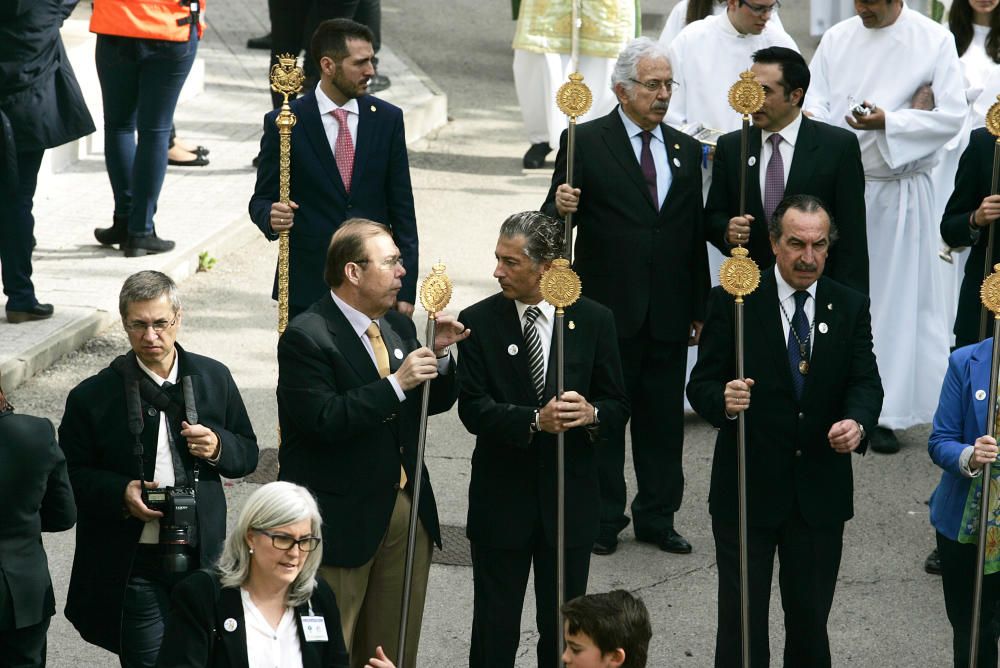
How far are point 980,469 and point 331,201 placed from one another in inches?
124

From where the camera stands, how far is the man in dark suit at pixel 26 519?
526cm

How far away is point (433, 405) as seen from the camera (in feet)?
19.5

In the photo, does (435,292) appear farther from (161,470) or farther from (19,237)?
(19,237)

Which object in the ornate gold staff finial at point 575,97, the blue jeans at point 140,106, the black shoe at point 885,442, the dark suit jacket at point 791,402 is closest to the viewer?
the dark suit jacket at point 791,402

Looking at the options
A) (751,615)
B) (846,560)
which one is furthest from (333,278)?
(846,560)

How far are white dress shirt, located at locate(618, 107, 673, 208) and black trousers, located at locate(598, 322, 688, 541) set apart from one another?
0.62 meters

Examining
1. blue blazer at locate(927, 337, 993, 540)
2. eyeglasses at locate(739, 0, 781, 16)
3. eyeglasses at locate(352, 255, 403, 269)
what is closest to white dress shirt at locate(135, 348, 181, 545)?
eyeglasses at locate(352, 255, 403, 269)

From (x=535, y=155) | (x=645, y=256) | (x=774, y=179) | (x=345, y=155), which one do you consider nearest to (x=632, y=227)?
(x=645, y=256)

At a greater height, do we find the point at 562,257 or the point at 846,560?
the point at 562,257

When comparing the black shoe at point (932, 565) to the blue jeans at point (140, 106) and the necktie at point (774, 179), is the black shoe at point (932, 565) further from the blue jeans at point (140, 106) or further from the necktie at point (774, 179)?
the blue jeans at point (140, 106)

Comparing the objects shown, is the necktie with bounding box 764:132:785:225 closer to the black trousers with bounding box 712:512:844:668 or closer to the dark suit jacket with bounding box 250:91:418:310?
the dark suit jacket with bounding box 250:91:418:310

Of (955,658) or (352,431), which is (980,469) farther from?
(352,431)

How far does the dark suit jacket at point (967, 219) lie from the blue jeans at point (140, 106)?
192 inches

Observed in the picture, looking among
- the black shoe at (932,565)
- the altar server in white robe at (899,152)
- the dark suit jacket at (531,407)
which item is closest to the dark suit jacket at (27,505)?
the dark suit jacket at (531,407)
